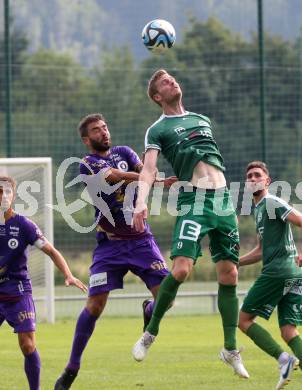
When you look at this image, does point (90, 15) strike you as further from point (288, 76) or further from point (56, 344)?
point (56, 344)

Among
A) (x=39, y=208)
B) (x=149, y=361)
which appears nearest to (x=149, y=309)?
(x=149, y=361)

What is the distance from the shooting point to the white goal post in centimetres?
1861

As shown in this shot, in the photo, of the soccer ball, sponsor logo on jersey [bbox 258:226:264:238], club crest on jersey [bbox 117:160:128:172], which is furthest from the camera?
the soccer ball

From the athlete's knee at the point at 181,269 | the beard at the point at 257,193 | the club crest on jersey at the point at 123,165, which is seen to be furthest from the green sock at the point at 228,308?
the club crest on jersey at the point at 123,165

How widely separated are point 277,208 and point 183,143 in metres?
1.08


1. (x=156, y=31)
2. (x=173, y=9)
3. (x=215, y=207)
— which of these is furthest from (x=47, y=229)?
(x=173, y=9)

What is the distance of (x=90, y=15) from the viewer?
3119cm

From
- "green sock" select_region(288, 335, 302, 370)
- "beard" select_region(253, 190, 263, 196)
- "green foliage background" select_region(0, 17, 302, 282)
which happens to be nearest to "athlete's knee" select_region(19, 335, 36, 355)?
"green sock" select_region(288, 335, 302, 370)

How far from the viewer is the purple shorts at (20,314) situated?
957 centimetres

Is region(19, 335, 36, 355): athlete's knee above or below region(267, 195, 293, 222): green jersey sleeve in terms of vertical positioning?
below

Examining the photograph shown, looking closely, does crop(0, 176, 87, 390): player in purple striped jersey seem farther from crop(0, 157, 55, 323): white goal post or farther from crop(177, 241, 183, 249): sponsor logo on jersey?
crop(0, 157, 55, 323): white goal post

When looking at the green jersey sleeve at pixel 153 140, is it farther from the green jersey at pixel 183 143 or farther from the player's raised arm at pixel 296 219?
the player's raised arm at pixel 296 219

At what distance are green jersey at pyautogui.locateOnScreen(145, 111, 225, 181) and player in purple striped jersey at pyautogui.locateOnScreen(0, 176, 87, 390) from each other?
1307mm

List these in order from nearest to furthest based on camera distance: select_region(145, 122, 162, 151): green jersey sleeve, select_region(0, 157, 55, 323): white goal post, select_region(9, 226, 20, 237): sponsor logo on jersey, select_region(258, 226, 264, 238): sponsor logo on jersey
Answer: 1. select_region(9, 226, 20, 237): sponsor logo on jersey
2. select_region(145, 122, 162, 151): green jersey sleeve
3. select_region(258, 226, 264, 238): sponsor logo on jersey
4. select_region(0, 157, 55, 323): white goal post
